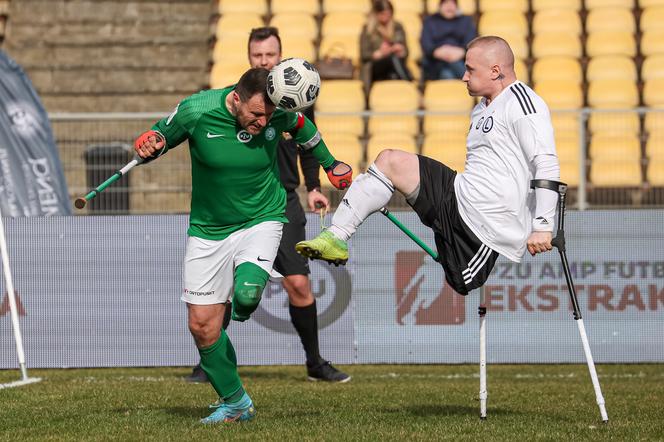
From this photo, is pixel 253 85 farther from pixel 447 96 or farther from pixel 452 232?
pixel 447 96

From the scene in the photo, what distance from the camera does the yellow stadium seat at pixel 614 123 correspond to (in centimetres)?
1223

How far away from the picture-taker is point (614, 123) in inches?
486

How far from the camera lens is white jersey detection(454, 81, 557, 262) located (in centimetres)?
676

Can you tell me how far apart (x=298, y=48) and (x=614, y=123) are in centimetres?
541

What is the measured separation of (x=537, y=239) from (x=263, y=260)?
158 centimetres

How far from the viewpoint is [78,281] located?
→ 441 inches

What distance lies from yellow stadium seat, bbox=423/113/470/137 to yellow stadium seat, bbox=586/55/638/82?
3.85m

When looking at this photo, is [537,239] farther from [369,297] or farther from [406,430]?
[369,297]

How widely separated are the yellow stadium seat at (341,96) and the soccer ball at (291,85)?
814 centimetres

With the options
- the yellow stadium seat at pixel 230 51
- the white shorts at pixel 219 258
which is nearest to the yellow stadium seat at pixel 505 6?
the yellow stadium seat at pixel 230 51

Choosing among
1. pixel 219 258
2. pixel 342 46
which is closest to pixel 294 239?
pixel 219 258

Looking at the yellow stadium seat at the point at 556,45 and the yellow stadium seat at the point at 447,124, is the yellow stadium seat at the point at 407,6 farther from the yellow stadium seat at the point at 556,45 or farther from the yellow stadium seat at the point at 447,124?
the yellow stadium seat at the point at 447,124

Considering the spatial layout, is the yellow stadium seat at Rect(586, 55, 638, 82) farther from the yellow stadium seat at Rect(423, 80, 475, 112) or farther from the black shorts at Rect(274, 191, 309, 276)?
the black shorts at Rect(274, 191, 309, 276)

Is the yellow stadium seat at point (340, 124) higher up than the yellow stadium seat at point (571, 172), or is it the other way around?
the yellow stadium seat at point (340, 124)
